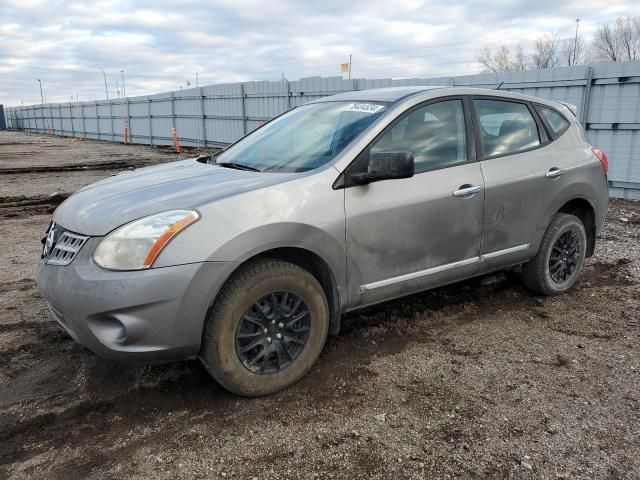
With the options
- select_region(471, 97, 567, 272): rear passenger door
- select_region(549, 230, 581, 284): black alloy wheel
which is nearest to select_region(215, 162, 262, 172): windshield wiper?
select_region(471, 97, 567, 272): rear passenger door

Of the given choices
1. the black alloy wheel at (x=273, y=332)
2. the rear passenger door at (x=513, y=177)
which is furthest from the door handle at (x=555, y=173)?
the black alloy wheel at (x=273, y=332)

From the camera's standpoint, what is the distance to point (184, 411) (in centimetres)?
299

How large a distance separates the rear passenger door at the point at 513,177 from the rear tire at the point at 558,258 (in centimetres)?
15

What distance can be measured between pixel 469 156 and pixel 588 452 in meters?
2.10

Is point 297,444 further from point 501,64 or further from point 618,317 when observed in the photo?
point 501,64

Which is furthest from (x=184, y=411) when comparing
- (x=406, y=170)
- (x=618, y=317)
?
(x=618, y=317)

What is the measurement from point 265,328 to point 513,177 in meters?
2.29

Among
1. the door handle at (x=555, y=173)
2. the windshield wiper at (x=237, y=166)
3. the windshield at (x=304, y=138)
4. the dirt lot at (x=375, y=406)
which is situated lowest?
the dirt lot at (x=375, y=406)

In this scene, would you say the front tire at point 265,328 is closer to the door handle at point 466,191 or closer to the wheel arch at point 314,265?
the wheel arch at point 314,265

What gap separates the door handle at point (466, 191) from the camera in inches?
146

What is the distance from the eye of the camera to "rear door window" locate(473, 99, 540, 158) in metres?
4.03

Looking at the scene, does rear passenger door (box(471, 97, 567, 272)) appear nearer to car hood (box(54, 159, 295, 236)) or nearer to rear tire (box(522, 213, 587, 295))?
rear tire (box(522, 213, 587, 295))

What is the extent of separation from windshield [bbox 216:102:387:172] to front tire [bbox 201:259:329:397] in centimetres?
79

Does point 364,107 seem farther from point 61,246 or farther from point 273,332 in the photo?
point 61,246
